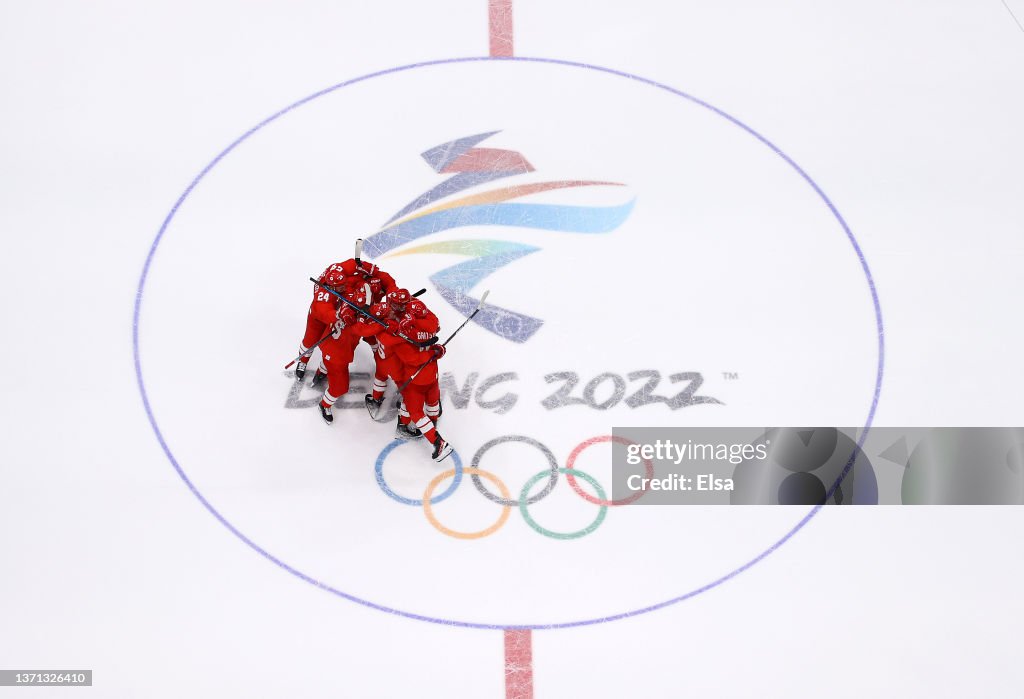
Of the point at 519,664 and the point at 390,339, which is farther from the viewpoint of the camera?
the point at 390,339

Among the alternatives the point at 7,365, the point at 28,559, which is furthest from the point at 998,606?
the point at 7,365

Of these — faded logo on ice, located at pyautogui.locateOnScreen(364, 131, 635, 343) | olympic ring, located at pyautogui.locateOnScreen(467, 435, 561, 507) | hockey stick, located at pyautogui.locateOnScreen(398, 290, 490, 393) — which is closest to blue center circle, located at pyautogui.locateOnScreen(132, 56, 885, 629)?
olympic ring, located at pyautogui.locateOnScreen(467, 435, 561, 507)

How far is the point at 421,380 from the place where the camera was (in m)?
5.09

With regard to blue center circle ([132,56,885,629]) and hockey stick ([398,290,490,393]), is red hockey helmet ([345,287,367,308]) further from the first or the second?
blue center circle ([132,56,885,629])

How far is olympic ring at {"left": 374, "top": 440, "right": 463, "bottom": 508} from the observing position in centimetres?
523

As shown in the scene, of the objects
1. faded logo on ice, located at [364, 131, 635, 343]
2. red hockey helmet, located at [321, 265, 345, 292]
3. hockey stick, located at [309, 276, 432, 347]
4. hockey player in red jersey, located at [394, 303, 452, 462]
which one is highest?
faded logo on ice, located at [364, 131, 635, 343]

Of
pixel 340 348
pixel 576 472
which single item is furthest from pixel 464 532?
pixel 340 348

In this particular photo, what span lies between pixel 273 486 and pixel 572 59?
2867 mm

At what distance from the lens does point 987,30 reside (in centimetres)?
676

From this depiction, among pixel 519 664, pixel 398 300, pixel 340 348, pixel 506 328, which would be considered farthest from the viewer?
pixel 506 328

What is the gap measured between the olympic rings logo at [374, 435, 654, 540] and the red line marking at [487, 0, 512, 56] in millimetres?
2364

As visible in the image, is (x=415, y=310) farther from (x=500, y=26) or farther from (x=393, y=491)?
(x=500, y=26)

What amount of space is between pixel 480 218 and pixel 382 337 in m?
1.21

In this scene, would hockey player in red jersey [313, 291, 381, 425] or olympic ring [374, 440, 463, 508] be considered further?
olympic ring [374, 440, 463, 508]
